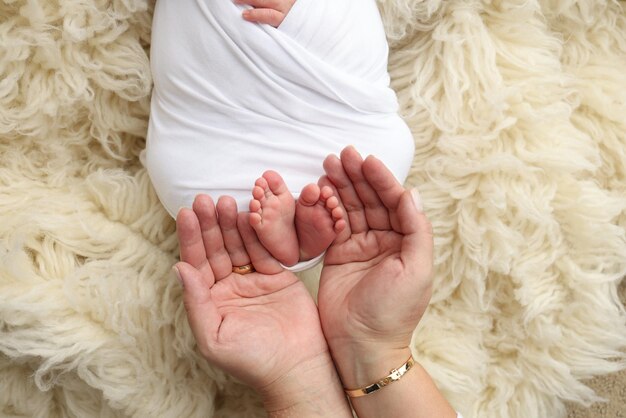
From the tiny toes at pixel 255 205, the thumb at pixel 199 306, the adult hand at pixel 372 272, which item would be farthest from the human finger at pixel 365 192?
the thumb at pixel 199 306

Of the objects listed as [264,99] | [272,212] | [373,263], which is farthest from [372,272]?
[264,99]

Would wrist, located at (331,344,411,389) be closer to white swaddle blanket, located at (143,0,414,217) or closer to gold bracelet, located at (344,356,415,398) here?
gold bracelet, located at (344,356,415,398)

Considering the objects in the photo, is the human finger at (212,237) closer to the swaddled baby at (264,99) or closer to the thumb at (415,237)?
the swaddled baby at (264,99)

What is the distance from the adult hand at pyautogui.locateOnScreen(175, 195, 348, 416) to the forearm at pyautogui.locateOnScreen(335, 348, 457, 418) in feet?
0.08

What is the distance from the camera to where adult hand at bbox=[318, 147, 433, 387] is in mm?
827

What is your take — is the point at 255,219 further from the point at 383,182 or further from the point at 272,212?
the point at 383,182

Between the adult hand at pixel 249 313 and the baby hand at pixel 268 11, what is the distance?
0.73 ft

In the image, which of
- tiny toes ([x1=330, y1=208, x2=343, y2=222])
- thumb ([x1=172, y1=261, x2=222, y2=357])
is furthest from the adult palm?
tiny toes ([x1=330, y1=208, x2=343, y2=222])

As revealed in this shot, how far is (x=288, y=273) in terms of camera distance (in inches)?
35.0

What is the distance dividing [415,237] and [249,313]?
22 centimetres

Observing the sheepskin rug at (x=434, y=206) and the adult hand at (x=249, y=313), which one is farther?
the sheepskin rug at (x=434, y=206)

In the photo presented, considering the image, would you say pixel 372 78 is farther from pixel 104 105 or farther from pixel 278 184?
pixel 104 105

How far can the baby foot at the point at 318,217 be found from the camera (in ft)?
2.69

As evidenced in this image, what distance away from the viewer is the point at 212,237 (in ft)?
2.79
